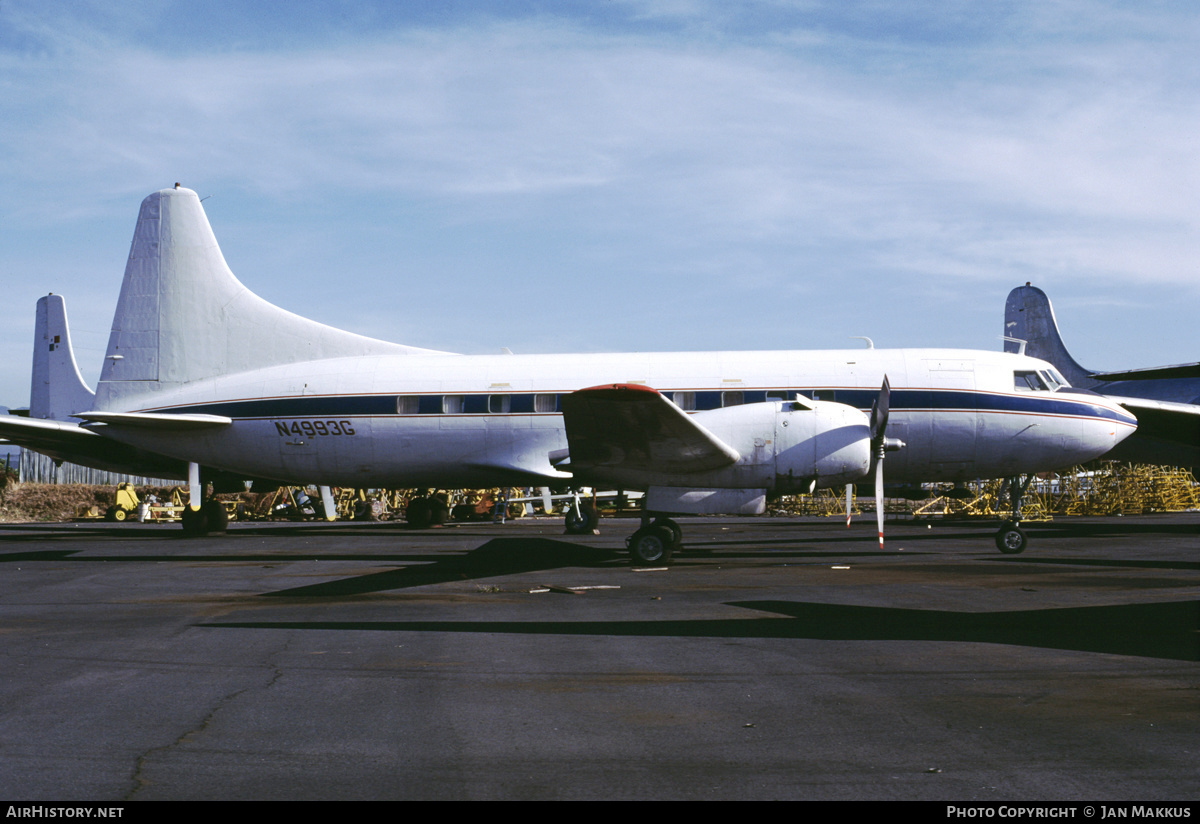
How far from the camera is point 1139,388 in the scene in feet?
126

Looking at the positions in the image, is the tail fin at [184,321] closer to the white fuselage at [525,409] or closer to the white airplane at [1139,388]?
the white fuselage at [525,409]

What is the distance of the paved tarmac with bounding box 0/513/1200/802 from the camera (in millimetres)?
4441

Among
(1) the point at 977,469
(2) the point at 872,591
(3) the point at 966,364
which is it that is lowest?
(2) the point at 872,591

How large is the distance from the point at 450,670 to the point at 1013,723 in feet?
13.8

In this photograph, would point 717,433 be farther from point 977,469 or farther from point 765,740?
point 765,740

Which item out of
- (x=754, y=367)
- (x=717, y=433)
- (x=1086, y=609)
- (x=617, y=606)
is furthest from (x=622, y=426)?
(x=1086, y=609)

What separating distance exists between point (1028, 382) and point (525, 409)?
11018mm

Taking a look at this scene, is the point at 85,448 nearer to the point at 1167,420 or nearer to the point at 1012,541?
the point at 1012,541

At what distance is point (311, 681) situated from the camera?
6.76 m

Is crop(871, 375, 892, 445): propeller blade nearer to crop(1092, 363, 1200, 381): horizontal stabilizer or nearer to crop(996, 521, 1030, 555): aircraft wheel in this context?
crop(996, 521, 1030, 555): aircraft wheel

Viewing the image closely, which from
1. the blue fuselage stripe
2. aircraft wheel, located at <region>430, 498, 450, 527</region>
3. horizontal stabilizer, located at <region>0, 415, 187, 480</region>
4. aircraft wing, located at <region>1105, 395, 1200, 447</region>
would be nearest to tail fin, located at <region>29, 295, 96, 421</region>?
horizontal stabilizer, located at <region>0, 415, 187, 480</region>

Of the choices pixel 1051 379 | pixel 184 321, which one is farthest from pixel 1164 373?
pixel 184 321

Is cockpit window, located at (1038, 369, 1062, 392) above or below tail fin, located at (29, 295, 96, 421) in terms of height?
below

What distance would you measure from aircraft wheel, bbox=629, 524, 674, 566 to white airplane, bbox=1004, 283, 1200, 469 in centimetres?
978
